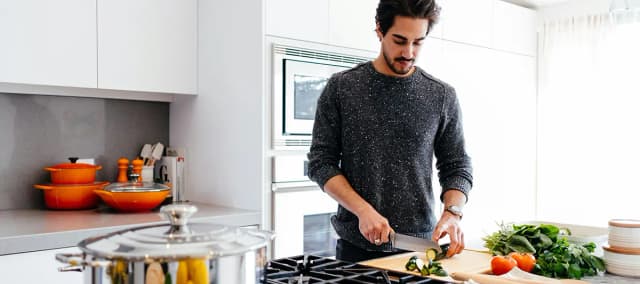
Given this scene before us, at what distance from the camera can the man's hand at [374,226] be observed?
1554 mm

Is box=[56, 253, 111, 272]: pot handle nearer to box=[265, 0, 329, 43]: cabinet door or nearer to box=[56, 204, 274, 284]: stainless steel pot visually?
box=[56, 204, 274, 284]: stainless steel pot

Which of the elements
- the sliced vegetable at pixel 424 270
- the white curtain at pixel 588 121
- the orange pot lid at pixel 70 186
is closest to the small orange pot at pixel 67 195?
the orange pot lid at pixel 70 186

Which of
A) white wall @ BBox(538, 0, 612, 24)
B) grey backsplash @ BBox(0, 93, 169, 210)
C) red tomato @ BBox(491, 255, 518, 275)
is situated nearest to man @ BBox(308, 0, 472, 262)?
red tomato @ BBox(491, 255, 518, 275)

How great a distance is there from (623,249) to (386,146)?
27.1 inches

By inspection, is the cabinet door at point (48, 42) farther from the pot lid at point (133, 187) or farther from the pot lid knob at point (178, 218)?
the pot lid knob at point (178, 218)

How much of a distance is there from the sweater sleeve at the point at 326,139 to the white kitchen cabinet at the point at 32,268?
849mm

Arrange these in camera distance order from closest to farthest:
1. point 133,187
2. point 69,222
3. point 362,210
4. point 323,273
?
1. point 323,273
2. point 362,210
3. point 69,222
4. point 133,187

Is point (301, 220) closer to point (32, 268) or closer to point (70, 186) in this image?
point (70, 186)

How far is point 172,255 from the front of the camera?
80 centimetres

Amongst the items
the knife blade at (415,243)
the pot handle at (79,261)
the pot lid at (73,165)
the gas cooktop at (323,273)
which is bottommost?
the gas cooktop at (323,273)

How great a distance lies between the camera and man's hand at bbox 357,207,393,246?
1554 millimetres

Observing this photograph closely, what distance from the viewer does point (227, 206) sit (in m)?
2.71

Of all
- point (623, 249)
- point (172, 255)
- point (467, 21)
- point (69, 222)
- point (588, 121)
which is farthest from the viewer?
point (588, 121)

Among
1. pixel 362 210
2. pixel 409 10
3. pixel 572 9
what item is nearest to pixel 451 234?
pixel 362 210
